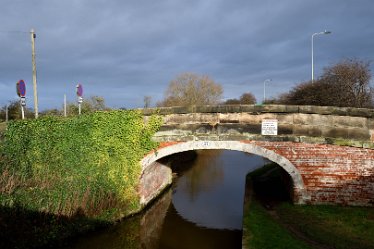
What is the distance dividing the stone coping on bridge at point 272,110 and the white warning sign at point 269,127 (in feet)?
1.36

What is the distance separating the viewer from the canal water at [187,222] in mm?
10484

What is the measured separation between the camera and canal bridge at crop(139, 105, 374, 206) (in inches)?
416

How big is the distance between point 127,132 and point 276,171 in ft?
30.3

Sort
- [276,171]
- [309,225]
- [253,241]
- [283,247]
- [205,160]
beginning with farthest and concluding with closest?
[205,160], [276,171], [309,225], [253,241], [283,247]

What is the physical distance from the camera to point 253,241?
8.21 metres

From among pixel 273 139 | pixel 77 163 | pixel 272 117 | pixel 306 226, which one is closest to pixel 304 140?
pixel 273 139

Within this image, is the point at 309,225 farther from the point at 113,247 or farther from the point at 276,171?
the point at 276,171

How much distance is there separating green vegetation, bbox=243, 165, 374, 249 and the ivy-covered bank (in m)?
4.81

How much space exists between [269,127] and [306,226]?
12.0 feet

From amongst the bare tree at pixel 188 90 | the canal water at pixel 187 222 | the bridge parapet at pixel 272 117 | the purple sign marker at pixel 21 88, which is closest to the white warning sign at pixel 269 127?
the bridge parapet at pixel 272 117

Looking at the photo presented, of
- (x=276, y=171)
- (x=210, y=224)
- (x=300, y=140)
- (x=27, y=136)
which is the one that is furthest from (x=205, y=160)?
(x=27, y=136)

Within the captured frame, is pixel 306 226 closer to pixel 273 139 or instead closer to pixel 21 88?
pixel 273 139

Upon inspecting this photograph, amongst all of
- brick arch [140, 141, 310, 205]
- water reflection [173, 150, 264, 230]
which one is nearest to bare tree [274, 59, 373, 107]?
Result: water reflection [173, 150, 264, 230]

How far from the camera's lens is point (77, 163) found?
10.9 m
